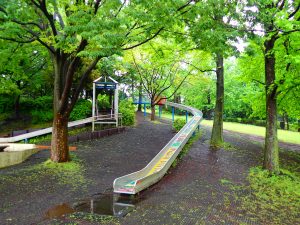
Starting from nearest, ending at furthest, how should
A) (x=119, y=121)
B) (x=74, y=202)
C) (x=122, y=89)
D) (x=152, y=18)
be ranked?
(x=74, y=202)
(x=152, y=18)
(x=119, y=121)
(x=122, y=89)

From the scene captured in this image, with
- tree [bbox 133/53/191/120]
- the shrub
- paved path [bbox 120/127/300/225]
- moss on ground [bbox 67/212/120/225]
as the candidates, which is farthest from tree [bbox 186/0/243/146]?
tree [bbox 133/53/191/120]

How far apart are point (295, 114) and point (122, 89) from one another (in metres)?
21.5

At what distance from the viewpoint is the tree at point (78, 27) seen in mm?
8844

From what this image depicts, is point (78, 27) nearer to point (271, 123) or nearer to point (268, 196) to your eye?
point (268, 196)

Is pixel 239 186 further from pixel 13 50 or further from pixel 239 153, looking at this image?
pixel 13 50

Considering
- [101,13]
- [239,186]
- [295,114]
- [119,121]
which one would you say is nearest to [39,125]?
[119,121]

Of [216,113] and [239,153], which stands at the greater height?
[216,113]

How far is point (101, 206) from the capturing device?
755cm

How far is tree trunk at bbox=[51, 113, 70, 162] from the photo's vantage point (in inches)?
471

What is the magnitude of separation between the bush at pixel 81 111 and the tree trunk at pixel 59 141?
8694 millimetres

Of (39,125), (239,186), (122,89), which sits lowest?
(239,186)

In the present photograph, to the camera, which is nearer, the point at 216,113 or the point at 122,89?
the point at 216,113

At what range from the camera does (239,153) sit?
1537 cm

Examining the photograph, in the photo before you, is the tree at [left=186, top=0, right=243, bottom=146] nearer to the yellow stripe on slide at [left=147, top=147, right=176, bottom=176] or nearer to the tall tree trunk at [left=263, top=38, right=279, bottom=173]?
the tall tree trunk at [left=263, top=38, right=279, bottom=173]
